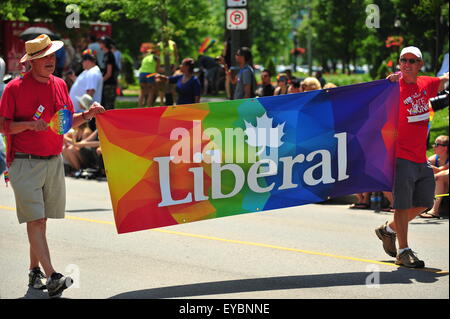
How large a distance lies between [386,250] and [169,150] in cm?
260

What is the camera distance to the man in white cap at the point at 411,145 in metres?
8.12

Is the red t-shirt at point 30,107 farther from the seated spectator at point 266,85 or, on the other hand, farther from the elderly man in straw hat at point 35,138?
the seated spectator at point 266,85

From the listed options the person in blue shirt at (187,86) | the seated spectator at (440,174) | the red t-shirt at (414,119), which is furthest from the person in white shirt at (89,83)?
the red t-shirt at (414,119)

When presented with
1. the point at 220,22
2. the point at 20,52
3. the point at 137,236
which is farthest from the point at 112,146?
the point at 220,22

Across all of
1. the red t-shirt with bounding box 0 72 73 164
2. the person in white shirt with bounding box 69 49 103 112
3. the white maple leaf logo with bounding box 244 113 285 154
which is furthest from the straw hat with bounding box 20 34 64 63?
the person in white shirt with bounding box 69 49 103 112

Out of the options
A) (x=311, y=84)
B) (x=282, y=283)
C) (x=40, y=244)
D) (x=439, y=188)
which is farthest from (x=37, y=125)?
→ (x=311, y=84)

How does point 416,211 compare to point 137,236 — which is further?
point 137,236

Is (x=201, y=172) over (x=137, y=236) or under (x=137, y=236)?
over

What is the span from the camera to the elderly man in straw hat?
6.80 meters

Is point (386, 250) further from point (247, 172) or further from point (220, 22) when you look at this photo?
point (220, 22)

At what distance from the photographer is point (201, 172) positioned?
7480 millimetres

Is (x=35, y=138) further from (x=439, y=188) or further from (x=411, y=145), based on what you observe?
(x=439, y=188)

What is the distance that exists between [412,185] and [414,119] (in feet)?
2.05

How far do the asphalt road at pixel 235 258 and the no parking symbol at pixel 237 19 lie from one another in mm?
4638
